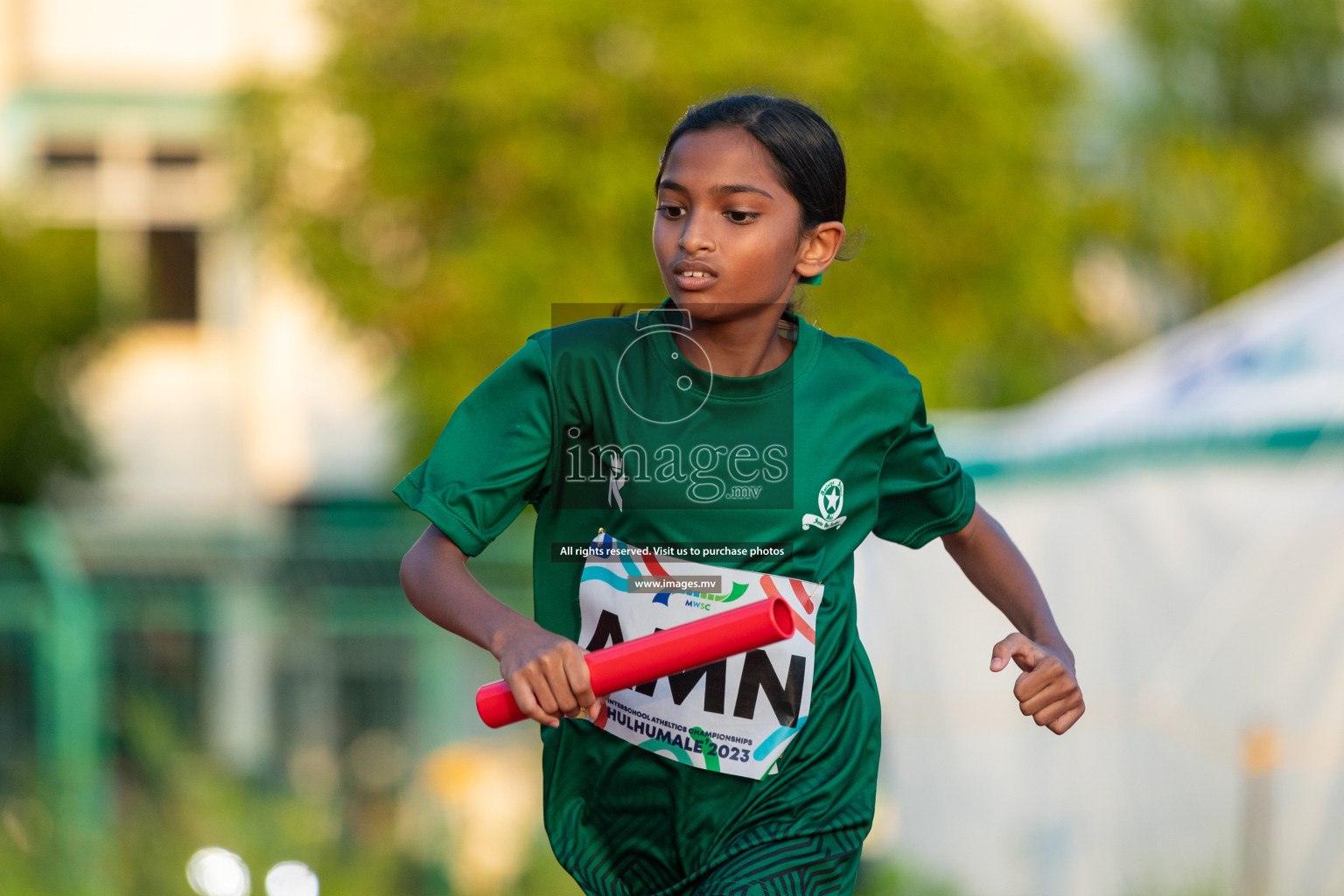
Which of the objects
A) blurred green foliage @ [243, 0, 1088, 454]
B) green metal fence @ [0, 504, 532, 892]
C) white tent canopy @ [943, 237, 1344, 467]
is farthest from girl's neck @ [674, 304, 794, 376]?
blurred green foliage @ [243, 0, 1088, 454]

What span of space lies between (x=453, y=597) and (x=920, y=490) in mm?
748

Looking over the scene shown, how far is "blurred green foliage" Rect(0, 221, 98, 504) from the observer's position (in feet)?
46.6

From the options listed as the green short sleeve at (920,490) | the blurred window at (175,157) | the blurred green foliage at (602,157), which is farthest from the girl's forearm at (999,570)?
the blurred window at (175,157)

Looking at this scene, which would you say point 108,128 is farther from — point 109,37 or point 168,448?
point 168,448

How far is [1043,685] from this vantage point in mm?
2289

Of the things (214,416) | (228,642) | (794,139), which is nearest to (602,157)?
(228,642)

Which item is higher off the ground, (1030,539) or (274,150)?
(274,150)

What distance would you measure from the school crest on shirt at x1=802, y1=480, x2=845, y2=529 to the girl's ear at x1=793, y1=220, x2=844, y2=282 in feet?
0.96

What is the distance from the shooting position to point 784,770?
2.33 meters

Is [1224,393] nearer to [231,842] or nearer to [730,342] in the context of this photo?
A: [231,842]

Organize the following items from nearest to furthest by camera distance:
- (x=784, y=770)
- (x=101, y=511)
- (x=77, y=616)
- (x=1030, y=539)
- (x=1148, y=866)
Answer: (x=784, y=770) < (x=1148, y=866) < (x=1030, y=539) < (x=77, y=616) < (x=101, y=511)

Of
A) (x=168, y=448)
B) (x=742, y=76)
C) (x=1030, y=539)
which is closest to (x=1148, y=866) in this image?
(x=1030, y=539)

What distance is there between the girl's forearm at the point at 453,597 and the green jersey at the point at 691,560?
0.11m

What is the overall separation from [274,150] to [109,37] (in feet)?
24.2
